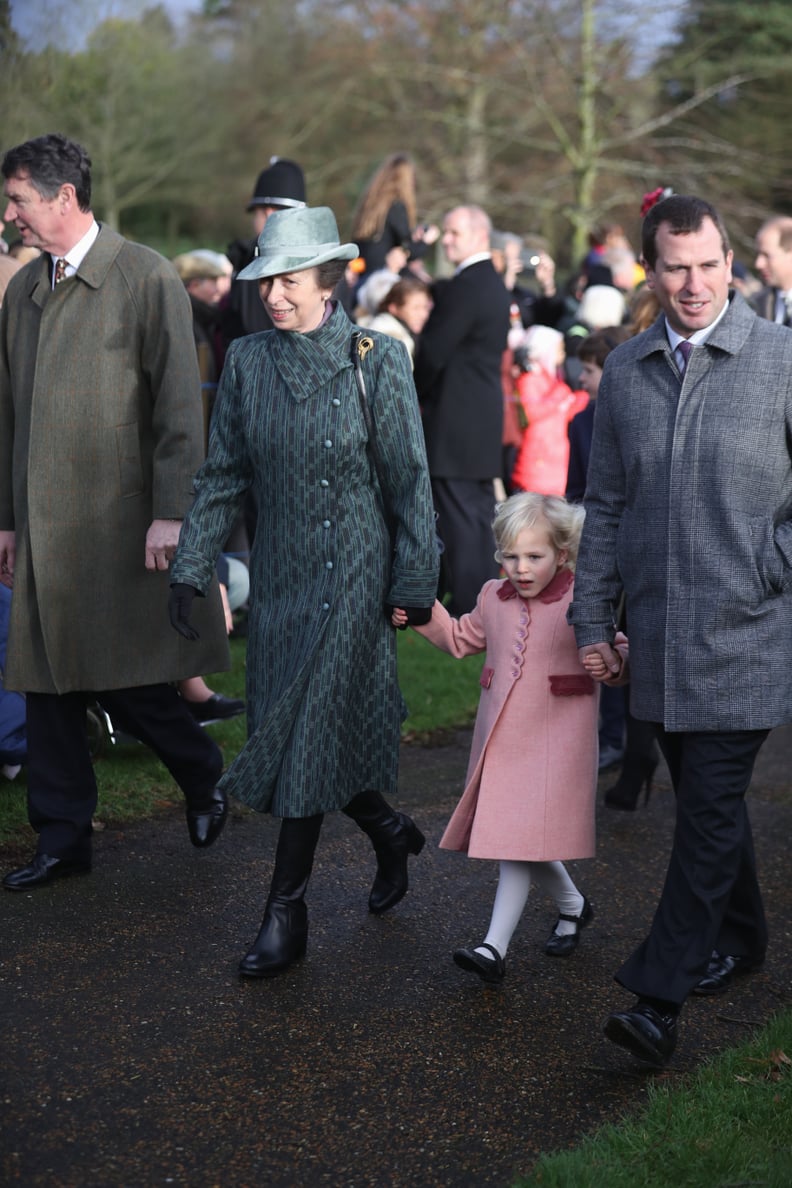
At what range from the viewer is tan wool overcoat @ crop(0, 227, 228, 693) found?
4727 millimetres

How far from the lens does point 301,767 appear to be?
4.12 meters

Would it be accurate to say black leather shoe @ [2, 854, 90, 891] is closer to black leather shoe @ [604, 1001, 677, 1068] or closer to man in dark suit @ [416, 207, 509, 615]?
black leather shoe @ [604, 1001, 677, 1068]

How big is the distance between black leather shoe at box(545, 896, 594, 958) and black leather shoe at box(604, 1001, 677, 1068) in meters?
0.78

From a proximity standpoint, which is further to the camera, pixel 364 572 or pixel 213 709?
pixel 213 709

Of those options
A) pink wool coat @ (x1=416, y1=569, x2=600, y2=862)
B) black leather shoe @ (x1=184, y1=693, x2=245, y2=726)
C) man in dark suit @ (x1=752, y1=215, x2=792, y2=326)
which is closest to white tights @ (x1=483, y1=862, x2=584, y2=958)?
pink wool coat @ (x1=416, y1=569, x2=600, y2=862)

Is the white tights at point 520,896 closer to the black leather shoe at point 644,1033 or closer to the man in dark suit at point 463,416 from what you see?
the black leather shoe at point 644,1033

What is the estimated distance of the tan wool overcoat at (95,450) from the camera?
473cm

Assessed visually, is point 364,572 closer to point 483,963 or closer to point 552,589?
point 552,589

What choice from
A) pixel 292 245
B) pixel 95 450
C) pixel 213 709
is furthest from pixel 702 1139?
pixel 213 709

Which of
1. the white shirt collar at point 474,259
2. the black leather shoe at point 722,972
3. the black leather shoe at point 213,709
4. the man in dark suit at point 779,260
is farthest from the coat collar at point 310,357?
the white shirt collar at point 474,259

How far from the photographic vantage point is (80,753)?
192 inches

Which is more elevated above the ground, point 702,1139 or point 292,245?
point 292,245

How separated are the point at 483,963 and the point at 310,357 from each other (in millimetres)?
1682

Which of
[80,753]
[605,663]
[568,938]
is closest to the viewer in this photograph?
[605,663]
